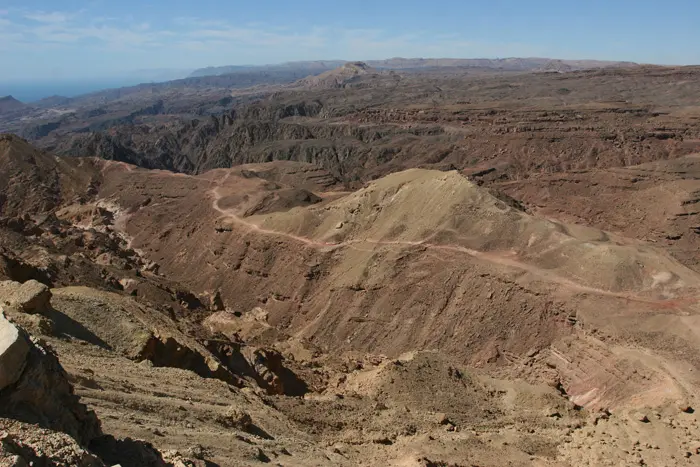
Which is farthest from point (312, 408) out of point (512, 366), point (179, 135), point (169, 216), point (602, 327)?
point (179, 135)

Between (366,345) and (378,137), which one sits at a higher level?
(378,137)

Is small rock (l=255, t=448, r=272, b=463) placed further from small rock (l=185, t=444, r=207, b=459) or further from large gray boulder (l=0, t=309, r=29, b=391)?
large gray boulder (l=0, t=309, r=29, b=391)

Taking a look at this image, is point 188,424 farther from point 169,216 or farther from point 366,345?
point 169,216

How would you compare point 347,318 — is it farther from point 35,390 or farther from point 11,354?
point 11,354

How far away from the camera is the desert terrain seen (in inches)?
509

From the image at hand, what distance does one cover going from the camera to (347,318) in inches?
1219

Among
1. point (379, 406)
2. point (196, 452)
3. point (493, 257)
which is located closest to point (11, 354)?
point (196, 452)

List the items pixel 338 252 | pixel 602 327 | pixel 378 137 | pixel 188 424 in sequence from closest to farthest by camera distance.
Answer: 1. pixel 188 424
2. pixel 602 327
3. pixel 338 252
4. pixel 378 137

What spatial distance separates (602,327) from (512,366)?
165 inches

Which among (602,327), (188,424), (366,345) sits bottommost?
(366,345)

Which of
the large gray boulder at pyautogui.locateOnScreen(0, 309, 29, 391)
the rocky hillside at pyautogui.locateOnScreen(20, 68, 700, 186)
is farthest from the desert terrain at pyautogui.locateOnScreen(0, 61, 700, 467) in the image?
the rocky hillside at pyautogui.locateOnScreen(20, 68, 700, 186)

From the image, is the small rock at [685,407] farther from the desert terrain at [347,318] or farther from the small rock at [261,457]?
the small rock at [261,457]

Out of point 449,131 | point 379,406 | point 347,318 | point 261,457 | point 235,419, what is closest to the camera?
point 261,457

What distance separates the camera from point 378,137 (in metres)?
88.4
